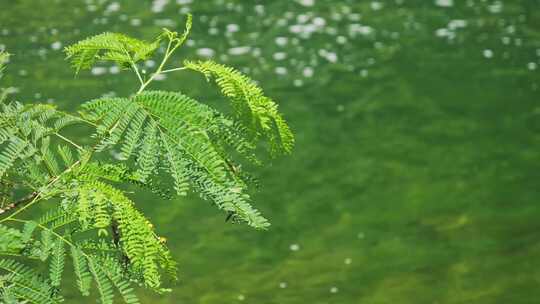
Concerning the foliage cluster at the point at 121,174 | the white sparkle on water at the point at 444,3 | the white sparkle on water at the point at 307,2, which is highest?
the foliage cluster at the point at 121,174

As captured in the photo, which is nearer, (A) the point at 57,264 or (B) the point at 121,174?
(A) the point at 57,264

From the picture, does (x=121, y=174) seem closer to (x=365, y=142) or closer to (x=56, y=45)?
(x=365, y=142)

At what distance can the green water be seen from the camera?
13500 mm

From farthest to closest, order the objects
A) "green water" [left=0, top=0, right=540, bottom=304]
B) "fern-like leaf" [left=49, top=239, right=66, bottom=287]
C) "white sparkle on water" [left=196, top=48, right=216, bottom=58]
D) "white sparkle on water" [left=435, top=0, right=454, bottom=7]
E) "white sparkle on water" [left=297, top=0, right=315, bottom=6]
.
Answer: "white sparkle on water" [left=297, top=0, right=315, bottom=6] → "white sparkle on water" [left=435, top=0, right=454, bottom=7] → "white sparkle on water" [left=196, top=48, right=216, bottom=58] → "green water" [left=0, top=0, right=540, bottom=304] → "fern-like leaf" [left=49, top=239, right=66, bottom=287]

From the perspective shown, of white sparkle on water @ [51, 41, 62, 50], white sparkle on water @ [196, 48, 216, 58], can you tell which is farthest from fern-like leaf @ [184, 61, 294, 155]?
white sparkle on water @ [51, 41, 62, 50]

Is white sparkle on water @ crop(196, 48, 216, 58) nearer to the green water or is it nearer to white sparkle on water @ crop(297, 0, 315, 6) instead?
the green water

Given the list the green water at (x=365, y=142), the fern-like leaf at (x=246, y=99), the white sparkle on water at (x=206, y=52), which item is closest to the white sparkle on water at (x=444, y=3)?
the green water at (x=365, y=142)

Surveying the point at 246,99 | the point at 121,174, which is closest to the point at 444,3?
the point at 246,99

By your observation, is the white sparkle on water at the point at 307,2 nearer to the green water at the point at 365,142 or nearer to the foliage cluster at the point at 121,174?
the green water at the point at 365,142

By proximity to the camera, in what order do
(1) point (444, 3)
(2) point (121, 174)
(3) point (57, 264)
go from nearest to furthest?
(3) point (57, 264) < (2) point (121, 174) < (1) point (444, 3)

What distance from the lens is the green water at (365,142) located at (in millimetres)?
13500

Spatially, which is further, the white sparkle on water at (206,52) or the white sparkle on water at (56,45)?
the white sparkle on water at (56,45)

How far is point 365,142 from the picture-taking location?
1989 centimetres

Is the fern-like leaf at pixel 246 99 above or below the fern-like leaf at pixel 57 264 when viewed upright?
above
